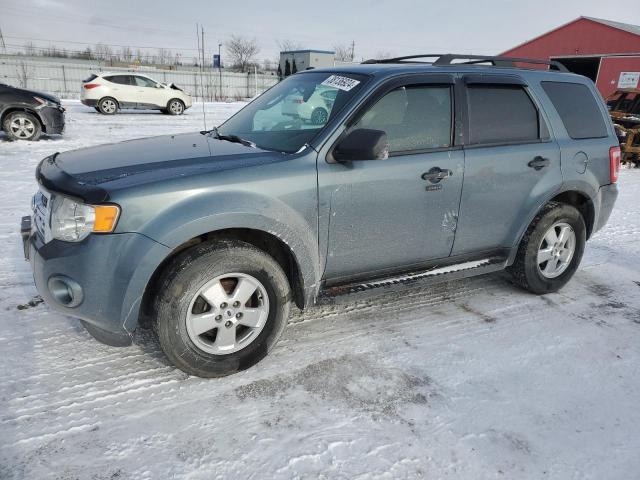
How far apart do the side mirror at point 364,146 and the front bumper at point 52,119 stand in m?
9.77

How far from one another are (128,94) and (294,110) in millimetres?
16276

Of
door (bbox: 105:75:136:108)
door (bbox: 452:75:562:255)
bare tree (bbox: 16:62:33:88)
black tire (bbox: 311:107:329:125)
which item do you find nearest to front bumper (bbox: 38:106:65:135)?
door (bbox: 105:75:136:108)

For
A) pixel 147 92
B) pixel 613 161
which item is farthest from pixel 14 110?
pixel 613 161

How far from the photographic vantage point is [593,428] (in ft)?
8.30

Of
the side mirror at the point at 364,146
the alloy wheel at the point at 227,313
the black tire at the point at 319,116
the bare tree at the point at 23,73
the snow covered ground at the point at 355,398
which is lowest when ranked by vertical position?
the snow covered ground at the point at 355,398

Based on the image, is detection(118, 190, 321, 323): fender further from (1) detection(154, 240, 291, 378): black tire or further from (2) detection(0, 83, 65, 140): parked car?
(2) detection(0, 83, 65, 140): parked car

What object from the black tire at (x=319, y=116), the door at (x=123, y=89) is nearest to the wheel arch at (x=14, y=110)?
the door at (x=123, y=89)

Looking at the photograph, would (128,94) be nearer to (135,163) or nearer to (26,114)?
(26,114)

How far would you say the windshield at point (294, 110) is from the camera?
311 centimetres

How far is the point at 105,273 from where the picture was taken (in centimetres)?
244

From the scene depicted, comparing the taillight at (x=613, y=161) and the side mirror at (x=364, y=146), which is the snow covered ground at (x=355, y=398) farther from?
the taillight at (x=613, y=161)

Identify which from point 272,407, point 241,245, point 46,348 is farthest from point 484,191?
point 46,348

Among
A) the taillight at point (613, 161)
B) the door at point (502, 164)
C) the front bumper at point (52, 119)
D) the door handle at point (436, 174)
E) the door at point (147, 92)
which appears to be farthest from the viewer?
the door at point (147, 92)

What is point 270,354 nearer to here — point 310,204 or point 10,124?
point 310,204
